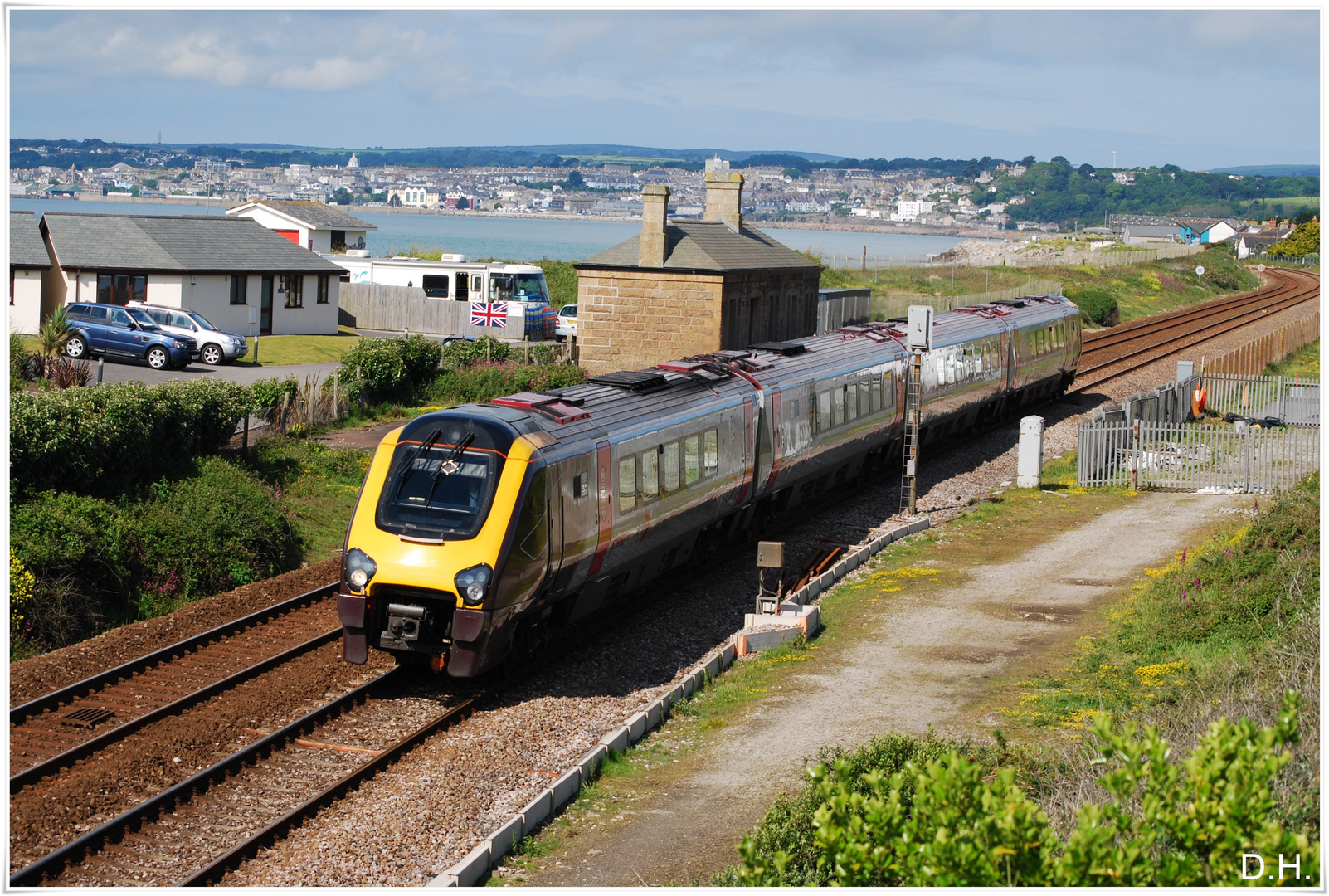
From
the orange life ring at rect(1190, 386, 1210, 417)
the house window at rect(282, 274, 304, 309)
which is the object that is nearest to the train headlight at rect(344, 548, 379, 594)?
the orange life ring at rect(1190, 386, 1210, 417)

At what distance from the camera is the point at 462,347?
37625 millimetres

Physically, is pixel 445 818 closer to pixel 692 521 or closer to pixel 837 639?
pixel 837 639

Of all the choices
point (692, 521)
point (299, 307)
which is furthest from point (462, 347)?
point (692, 521)

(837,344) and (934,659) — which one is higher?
(837,344)

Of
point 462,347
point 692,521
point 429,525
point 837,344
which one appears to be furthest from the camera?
point 462,347

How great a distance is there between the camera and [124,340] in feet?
123

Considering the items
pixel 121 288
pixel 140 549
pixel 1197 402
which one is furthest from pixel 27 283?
pixel 1197 402

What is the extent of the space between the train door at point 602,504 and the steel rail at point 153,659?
4.68 m

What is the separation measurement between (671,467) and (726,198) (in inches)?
996

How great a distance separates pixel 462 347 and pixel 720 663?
2334cm

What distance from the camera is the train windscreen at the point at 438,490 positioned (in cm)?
1402

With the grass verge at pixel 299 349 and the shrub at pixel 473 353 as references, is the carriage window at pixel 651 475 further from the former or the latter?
the grass verge at pixel 299 349

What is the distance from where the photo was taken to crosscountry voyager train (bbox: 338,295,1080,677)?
547 inches

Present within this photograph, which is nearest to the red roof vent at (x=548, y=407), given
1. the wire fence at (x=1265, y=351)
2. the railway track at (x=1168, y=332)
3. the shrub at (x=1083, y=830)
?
the shrub at (x=1083, y=830)
